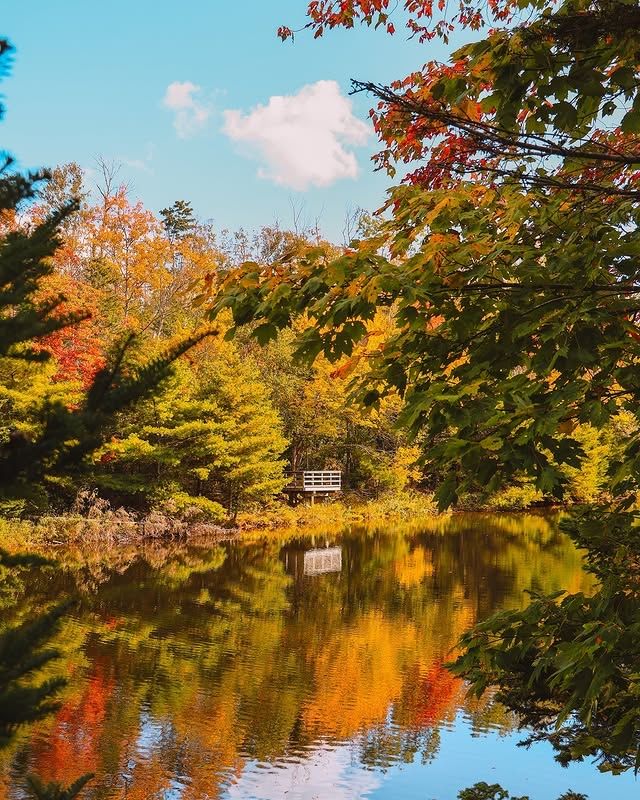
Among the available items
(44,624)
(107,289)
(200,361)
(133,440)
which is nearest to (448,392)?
(44,624)

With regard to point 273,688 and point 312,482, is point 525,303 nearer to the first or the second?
point 273,688

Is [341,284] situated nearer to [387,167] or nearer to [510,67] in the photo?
[510,67]

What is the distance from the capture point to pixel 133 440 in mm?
21562

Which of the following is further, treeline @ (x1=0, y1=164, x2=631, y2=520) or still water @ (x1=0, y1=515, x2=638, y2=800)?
treeline @ (x1=0, y1=164, x2=631, y2=520)

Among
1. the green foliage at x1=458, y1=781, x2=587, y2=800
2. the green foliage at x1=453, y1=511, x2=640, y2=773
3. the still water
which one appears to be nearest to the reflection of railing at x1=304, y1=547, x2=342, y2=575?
the still water

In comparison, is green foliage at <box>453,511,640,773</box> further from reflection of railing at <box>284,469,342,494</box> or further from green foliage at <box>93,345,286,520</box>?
reflection of railing at <box>284,469,342,494</box>

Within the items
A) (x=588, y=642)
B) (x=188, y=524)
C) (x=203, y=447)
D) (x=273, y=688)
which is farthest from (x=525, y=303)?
(x=188, y=524)

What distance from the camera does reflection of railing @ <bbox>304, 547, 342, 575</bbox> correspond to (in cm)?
1897

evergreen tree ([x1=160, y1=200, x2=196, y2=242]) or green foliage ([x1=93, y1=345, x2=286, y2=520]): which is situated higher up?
evergreen tree ([x1=160, y1=200, x2=196, y2=242])

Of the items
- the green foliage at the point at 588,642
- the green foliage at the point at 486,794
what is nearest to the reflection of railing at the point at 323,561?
the green foliage at the point at 486,794

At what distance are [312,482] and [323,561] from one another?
8860 millimetres

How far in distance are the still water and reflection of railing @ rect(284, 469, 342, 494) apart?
995cm

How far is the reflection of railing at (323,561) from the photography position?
62.2 ft

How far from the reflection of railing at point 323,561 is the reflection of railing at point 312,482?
638cm
